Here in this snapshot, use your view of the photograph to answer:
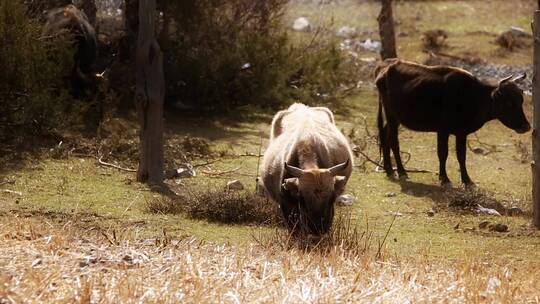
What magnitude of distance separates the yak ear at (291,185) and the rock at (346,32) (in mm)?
17475

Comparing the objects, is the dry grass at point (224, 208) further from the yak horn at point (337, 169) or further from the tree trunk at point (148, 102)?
the tree trunk at point (148, 102)

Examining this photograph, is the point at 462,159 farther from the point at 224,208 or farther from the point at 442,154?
the point at 224,208

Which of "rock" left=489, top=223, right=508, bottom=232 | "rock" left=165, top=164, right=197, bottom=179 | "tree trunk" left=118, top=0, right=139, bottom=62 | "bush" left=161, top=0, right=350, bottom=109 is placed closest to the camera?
"rock" left=489, top=223, right=508, bottom=232

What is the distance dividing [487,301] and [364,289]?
0.91m

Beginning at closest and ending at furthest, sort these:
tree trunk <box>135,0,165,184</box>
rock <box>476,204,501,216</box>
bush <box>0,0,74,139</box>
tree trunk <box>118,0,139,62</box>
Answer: rock <box>476,204,501,216</box> < tree trunk <box>135,0,165,184</box> < bush <box>0,0,74,139</box> < tree trunk <box>118,0,139,62</box>

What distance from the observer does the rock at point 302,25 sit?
26.0 meters

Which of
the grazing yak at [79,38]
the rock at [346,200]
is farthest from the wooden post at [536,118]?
the grazing yak at [79,38]

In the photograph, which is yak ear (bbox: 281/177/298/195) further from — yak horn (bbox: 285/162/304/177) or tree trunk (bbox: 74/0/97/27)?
A: tree trunk (bbox: 74/0/97/27)

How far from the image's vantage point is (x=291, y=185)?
9453 mm

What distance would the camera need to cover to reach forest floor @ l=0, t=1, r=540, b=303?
7.42m

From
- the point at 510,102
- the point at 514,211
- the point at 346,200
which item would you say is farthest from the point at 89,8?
the point at 514,211

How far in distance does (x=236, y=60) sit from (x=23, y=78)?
16.1 feet

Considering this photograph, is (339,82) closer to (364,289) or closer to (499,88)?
(499,88)

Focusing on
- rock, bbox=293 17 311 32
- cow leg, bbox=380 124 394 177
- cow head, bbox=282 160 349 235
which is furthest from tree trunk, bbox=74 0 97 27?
cow head, bbox=282 160 349 235
